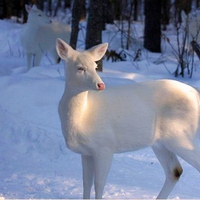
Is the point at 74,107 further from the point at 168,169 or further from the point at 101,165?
the point at 168,169

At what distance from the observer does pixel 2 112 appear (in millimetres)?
7453

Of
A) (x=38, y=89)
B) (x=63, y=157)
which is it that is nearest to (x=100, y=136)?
(x=63, y=157)

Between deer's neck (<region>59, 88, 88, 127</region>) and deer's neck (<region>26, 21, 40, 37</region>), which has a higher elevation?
deer's neck (<region>59, 88, 88, 127</region>)

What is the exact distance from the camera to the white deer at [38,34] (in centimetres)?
1238

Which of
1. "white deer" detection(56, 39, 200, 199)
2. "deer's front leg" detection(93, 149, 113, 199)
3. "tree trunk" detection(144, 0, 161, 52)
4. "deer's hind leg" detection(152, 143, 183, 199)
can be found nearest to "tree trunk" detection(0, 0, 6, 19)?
"tree trunk" detection(144, 0, 161, 52)

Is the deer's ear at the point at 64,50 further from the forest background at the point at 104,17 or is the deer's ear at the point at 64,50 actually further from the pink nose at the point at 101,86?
the forest background at the point at 104,17

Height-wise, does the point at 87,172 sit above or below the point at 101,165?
below

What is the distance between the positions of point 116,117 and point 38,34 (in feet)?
27.6

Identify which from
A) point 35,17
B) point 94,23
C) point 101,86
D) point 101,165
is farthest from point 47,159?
point 35,17

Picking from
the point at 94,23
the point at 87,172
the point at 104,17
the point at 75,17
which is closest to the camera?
the point at 87,172

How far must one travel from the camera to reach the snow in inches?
207

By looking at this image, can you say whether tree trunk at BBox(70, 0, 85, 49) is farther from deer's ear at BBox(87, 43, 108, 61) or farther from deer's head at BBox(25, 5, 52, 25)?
deer's ear at BBox(87, 43, 108, 61)

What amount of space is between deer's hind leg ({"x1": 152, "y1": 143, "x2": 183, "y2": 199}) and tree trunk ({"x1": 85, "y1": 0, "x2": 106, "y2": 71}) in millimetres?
4719

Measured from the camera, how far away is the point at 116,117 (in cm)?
446
